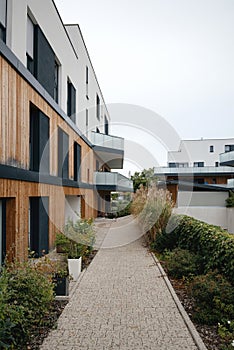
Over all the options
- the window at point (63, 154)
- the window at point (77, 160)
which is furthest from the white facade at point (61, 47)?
the window at point (77, 160)

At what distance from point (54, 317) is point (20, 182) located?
406cm

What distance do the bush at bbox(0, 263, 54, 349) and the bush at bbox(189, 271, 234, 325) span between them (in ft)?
8.28

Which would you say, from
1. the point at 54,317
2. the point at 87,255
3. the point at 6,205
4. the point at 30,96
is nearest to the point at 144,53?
the point at 30,96

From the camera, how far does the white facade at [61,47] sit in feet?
29.5

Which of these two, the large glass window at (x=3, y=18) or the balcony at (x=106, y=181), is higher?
the large glass window at (x=3, y=18)

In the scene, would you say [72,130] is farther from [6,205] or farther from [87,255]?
[6,205]

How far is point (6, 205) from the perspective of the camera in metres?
8.38

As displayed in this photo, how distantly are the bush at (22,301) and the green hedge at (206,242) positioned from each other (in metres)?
3.32

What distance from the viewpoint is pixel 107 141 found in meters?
25.5

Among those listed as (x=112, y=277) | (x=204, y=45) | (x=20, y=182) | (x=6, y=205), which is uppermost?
(x=204, y=45)

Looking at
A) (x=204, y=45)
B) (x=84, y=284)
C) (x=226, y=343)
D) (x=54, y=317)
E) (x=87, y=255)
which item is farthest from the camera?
(x=204, y=45)

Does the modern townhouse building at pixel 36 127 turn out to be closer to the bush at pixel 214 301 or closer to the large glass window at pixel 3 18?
the large glass window at pixel 3 18

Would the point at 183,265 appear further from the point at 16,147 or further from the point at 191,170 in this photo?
the point at 191,170

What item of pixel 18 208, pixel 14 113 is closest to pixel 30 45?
pixel 14 113
